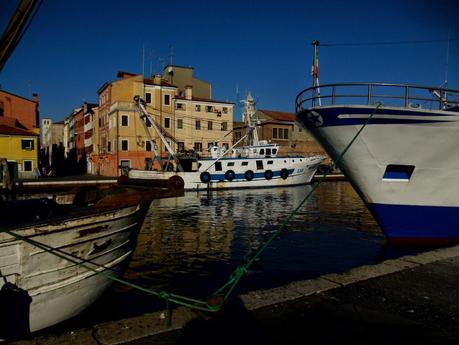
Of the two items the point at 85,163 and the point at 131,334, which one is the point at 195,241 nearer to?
the point at 131,334

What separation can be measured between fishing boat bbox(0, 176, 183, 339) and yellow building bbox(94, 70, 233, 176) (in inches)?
1487

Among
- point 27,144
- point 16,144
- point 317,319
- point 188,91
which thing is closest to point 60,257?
point 317,319

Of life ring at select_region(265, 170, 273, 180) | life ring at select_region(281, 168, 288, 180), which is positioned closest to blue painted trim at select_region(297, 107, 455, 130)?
life ring at select_region(265, 170, 273, 180)

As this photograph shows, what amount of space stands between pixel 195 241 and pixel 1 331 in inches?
330

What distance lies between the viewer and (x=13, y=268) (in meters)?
4.44

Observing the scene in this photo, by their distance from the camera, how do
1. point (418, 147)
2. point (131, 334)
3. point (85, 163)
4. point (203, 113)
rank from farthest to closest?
1. point (85, 163)
2. point (203, 113)
3. point (418, 147)
4. point (131, 334)

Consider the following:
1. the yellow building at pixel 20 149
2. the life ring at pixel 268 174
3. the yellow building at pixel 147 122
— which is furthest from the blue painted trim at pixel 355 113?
the yellow building at pixel 20 149

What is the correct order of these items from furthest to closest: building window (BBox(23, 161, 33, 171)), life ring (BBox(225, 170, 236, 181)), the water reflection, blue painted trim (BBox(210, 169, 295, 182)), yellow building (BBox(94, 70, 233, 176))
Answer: yellow building (BBox(94, 70, 233, 176)) → building window (BBox(23, 161, 33, 171)) → life ring (BBox(225, 170, 236, 181)) → blue painted trim (BBox(210, 169, 295, 182)) → the water reflection

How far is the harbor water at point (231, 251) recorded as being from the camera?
25.3 ft

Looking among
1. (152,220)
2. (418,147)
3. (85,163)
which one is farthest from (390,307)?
(85,163)

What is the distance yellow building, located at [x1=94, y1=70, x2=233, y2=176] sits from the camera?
45750 mm

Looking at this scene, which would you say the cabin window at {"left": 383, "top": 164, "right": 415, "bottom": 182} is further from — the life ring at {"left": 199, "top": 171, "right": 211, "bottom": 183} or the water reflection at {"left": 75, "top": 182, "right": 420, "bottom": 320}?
the life ring at {"left": 199, "top": 171, "right": 211, "bottom": 183}

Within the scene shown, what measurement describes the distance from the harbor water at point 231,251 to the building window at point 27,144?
28079 mm

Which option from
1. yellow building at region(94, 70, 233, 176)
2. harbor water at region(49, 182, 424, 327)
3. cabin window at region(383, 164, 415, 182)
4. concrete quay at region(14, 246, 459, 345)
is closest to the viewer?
concrete quay at region(14, 246, 459, 345)
